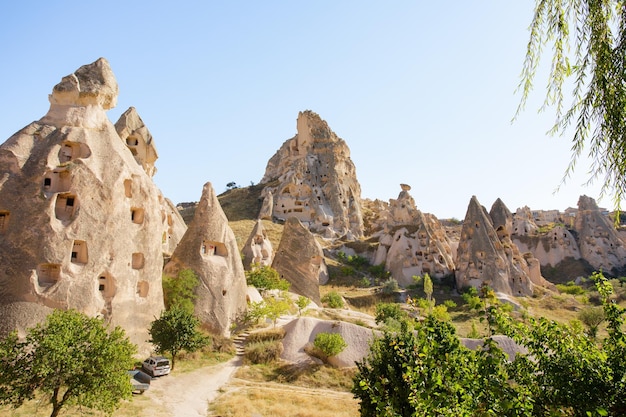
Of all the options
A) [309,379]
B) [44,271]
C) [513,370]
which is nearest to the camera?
[513,370]

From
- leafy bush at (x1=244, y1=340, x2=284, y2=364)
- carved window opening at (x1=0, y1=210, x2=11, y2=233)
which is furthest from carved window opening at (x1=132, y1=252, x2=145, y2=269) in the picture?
leafy bush at (x1=244, y1=340, x2=284, y2=364)

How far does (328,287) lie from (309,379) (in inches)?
774

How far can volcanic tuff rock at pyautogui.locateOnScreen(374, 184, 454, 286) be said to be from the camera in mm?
39531

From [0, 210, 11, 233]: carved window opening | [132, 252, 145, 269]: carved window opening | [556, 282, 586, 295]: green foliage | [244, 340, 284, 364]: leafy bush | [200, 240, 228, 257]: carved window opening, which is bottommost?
[244, 340, 284, 364]: leafy bush

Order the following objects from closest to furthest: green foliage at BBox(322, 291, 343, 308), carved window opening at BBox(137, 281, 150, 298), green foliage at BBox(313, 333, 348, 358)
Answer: carved window opening at BBox(137, 281, 150, 298) → green foliage at BBox(313, 333, 348, 358) → green foliage at BBox(322, 291, 343, 308)

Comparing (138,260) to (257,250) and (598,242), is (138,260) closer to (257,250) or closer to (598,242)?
(257,250)

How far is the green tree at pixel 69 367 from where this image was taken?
33.6ft

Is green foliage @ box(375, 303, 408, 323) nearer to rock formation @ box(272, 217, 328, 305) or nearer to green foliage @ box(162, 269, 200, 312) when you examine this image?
rock formation @ box(272, 217, 328, 305)

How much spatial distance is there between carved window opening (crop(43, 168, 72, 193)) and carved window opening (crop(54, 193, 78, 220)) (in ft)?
0.94

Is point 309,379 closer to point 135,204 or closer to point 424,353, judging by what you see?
point 135,204

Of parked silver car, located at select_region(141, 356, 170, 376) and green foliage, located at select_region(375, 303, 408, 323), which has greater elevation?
green foliage, located at select_region(375, 303, 408, 323)

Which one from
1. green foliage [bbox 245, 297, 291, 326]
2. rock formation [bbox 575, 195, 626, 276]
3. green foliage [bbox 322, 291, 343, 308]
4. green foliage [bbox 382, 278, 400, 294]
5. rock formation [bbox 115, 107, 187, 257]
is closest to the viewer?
green foliage [bbox 245, 297, 291, 326]

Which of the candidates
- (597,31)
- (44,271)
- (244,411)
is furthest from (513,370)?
(44,271)

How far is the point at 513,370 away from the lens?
5945mm
